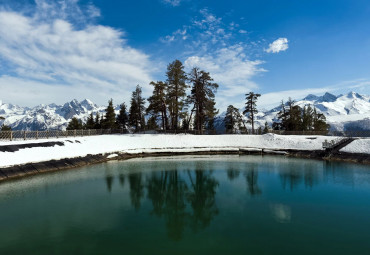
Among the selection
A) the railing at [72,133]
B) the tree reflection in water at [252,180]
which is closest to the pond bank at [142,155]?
the railing at [72,133]

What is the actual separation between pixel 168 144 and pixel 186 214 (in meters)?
32.8

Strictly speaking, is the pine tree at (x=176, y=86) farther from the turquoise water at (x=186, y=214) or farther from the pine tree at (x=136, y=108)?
the turquoise water at (x=186, y=214)

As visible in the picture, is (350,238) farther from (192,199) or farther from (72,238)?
(72,238)

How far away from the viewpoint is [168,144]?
1826 inches

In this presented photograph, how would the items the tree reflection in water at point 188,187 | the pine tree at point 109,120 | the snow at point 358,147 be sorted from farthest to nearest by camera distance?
the pine tree at point 109,120, the snow at point 358,147, the tree reflection in water at point 188,187

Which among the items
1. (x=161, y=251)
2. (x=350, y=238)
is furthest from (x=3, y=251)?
(x=350, y=238)

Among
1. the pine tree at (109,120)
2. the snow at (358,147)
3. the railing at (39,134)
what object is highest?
the pine tree at (109,120)

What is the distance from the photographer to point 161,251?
9.37 m

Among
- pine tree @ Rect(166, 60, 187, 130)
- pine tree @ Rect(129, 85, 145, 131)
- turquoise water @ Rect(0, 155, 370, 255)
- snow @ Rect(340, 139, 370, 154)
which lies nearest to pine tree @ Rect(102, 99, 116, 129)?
pine tree @ Rect(129, 85, 145, 131)

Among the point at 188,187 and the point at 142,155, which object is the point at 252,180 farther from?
the point at 142,155

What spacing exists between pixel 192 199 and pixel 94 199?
280 inches

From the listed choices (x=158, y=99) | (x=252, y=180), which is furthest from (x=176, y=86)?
(x=252, y=180)

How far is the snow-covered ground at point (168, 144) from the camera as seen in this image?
32.0 m

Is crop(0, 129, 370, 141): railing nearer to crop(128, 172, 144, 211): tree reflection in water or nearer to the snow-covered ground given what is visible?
the snow-covered ground
